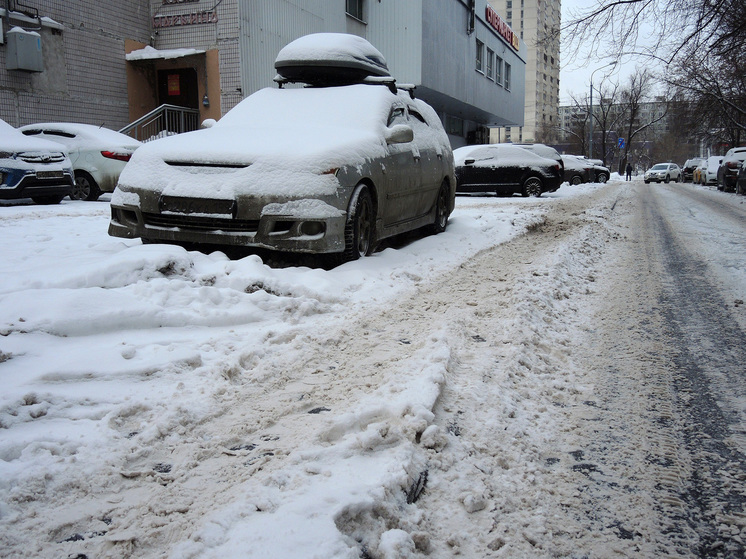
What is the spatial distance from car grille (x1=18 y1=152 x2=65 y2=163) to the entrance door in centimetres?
913

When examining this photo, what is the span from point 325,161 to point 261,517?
3.62 m

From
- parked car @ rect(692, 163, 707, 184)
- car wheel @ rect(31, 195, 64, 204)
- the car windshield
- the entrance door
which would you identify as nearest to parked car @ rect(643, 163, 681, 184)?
parked car @ rect(692, 163, 707, 184)

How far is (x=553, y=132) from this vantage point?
370 ft

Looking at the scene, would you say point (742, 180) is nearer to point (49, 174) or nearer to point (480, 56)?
point (480, 56)

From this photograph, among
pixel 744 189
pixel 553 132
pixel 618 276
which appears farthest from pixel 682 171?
pixel 553 132

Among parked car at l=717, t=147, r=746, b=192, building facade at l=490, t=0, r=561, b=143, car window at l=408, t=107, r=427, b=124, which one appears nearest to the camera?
car window at l=408, t=107, r=427, b=124

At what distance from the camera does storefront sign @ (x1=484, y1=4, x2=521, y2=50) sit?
37.8 metres

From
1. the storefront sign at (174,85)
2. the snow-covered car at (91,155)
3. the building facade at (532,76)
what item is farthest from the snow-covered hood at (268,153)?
the building facade at (532,76)

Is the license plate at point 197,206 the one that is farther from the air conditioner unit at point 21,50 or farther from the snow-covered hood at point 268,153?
the air conditioner unit at point 21,50

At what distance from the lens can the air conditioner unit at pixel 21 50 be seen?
49.7 ft

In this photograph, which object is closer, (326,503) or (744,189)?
(326,503)

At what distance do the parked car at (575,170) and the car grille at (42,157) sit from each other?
25411 millimetres

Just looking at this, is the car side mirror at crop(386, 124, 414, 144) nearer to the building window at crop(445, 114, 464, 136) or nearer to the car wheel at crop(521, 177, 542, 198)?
the car wheel at crop(521, 177, 542, 198)

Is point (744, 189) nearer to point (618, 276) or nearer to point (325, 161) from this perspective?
point (618, 276)
